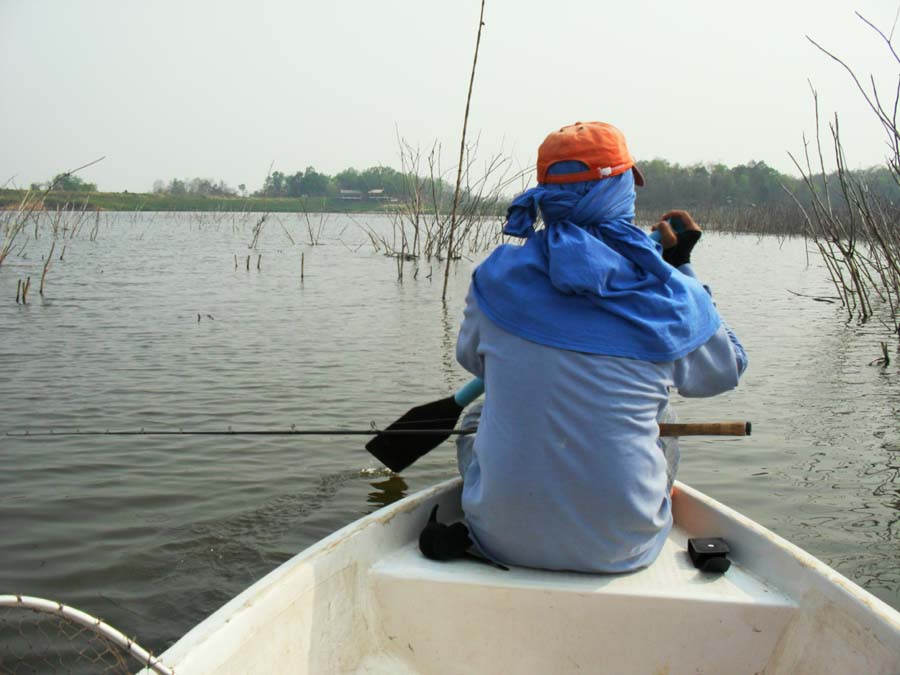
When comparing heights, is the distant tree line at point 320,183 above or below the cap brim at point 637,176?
above

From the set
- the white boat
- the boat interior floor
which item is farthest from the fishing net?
the boat interior floor

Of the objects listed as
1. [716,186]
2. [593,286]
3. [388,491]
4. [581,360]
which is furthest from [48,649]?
[716,186]

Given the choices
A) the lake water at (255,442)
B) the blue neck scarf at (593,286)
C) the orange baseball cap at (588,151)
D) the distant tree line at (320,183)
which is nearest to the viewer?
the blue neck scarf at (593,286)

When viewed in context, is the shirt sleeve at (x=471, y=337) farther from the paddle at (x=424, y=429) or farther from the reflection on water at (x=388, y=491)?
the reflection on water at (x=388, y=491)

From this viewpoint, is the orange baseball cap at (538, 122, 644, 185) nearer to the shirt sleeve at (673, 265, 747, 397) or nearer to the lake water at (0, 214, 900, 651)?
the shirt sleeve at (673, 265, 747, 397)

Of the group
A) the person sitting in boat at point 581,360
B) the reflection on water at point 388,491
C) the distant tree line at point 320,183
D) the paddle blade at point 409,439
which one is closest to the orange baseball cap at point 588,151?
the person sitting in boat at point 581,360

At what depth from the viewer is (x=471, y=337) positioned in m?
2.43

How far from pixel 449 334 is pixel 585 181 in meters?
8.24

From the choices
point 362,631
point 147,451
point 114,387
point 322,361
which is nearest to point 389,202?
point 322,361

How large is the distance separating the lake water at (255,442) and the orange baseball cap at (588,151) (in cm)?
230

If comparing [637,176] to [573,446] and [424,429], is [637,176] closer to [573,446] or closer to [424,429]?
[573,446]

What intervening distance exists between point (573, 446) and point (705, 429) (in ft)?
2.62

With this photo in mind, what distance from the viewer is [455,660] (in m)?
2.42

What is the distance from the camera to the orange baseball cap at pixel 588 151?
7.61 ft
